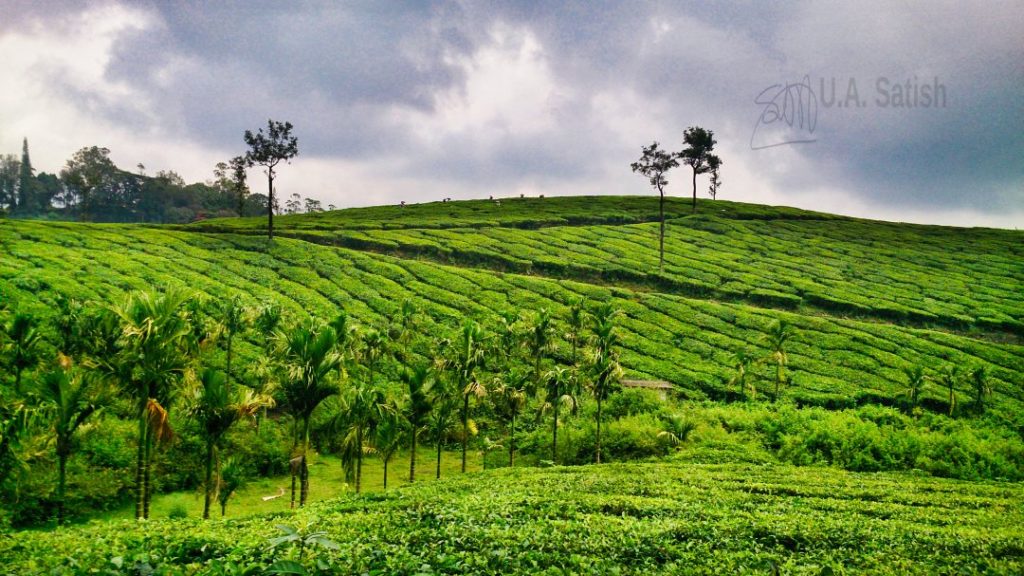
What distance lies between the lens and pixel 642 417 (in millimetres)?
34875

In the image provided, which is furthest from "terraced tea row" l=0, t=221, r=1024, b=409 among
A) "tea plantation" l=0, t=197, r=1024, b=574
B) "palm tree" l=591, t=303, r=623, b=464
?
"palm tree" l=591, t=303, r=623, b=464

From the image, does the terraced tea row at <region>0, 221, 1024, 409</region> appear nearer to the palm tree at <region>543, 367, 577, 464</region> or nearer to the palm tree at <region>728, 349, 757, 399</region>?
the palm tree at <region>728, 349, 757, 399</region>

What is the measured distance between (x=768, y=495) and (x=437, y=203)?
364 feet

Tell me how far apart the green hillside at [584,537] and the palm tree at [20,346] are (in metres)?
20.6

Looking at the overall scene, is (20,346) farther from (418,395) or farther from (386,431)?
(418,395)

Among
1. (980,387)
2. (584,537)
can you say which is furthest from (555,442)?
(980,387)

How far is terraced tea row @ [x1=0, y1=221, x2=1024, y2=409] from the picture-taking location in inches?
1750

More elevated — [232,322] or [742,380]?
[232,322]

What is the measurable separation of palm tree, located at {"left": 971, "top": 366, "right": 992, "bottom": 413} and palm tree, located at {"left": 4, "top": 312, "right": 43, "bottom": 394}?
6288 centimetres

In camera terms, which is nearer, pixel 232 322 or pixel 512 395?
pixel 512 395

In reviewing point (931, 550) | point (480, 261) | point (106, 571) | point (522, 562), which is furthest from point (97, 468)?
point (480, 261)

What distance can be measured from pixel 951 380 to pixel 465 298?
43.5 meters

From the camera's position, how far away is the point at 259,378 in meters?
35.5

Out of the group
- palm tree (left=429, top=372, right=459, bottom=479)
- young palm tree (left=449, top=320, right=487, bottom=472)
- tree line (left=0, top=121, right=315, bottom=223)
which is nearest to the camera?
young palm tree (left=449, top=320, right=487, bottom=472)
